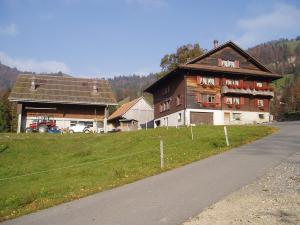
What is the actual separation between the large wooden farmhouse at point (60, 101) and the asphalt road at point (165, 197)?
33126 mm

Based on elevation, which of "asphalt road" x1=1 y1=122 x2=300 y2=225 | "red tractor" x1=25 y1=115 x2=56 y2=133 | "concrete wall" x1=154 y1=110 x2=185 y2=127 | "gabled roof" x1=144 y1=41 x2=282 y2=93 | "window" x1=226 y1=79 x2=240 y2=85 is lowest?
"asphalt road" x1=1 y1=122 x2=300 y2=225

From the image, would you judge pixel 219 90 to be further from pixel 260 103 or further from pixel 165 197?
pixel 165 197

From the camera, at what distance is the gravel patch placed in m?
9.20

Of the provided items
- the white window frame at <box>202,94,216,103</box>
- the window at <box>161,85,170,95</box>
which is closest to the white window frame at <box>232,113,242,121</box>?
the white window frame at <box>202,94,216,103</box>

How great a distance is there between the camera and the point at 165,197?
12.1 m

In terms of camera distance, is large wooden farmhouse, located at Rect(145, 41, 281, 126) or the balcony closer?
large wooden farmhouse, located at Rect(145, 41, 281, 126)

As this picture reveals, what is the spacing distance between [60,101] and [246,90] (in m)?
24.0

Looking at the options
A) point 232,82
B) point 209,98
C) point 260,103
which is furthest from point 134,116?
point 260,103

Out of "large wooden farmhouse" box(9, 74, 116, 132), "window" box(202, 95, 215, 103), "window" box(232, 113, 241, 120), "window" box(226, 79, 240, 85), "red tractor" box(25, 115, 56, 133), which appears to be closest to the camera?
"red tractor" box(25, 115, 56, 133)

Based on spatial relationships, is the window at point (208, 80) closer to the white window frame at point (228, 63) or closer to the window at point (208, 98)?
the window at point (208, 98)

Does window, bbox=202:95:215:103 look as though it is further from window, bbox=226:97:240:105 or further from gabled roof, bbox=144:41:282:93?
gabled roof, bbox=144:41:282:93

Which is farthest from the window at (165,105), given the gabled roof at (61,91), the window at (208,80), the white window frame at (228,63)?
the white window frame at (228,63)

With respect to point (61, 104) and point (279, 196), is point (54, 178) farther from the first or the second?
point (61, 104)

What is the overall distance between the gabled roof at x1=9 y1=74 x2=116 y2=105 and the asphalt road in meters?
33.3
